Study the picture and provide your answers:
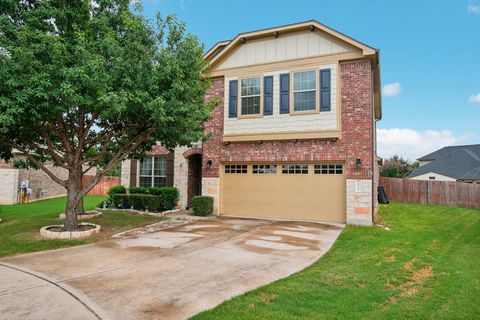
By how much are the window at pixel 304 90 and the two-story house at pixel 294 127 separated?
0.13ft

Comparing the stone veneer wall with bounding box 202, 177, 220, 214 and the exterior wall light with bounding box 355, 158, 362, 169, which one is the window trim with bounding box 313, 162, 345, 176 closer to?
the exterior wall light with bounding box 355, 158, 362, 169

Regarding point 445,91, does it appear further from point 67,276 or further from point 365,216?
point 67,276

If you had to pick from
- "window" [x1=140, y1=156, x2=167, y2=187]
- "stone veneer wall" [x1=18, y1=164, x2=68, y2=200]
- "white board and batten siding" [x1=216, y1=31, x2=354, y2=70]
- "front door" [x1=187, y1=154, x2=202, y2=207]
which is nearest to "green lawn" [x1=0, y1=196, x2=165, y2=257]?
"window" [x1=140, y1=156, x2=167, y2=187]

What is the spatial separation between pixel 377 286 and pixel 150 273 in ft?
13.0

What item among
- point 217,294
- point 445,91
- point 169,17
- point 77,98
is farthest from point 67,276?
→ point 445,91

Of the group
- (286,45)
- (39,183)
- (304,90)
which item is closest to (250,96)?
(304,90)

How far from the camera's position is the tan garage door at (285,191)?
12.6 m

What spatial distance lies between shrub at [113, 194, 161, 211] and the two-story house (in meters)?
2.77

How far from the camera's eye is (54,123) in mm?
9930

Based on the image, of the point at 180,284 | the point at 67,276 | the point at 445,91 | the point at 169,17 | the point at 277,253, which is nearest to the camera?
the point at 180,284

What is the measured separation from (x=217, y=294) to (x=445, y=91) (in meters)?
29.2

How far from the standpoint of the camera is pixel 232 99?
14.2 m

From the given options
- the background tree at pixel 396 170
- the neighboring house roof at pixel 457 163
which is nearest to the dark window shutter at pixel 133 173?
the background tree at pixel 396 170

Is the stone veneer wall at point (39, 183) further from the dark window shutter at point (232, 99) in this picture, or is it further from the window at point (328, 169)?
the window at point (328, 169)
